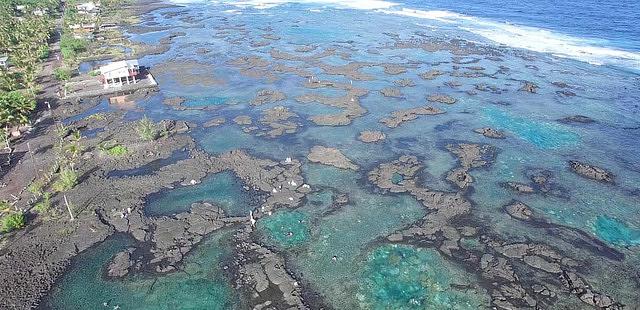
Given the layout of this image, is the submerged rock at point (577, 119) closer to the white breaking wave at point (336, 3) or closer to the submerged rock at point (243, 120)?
the submerged rock at point (243, 120)

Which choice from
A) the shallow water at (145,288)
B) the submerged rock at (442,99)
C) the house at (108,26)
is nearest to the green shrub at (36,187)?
the shallow water at (145,288)

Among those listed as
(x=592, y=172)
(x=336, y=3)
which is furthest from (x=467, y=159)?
(x=336, y=3)

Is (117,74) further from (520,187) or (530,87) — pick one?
(530,87)

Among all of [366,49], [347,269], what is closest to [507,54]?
[366,49]

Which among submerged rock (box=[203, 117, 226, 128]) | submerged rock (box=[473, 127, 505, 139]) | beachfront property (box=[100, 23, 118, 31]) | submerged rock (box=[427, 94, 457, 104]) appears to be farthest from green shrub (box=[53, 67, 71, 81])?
submerged rock (box=[473, 127, 505, 139])

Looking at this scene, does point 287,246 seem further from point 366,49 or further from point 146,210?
point 366,49

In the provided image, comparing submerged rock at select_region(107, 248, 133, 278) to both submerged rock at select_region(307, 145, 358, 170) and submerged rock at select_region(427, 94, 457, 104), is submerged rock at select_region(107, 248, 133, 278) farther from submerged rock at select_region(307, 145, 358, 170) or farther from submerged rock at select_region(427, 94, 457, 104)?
submerged rock at select_region(427, 94, 457, 104)
